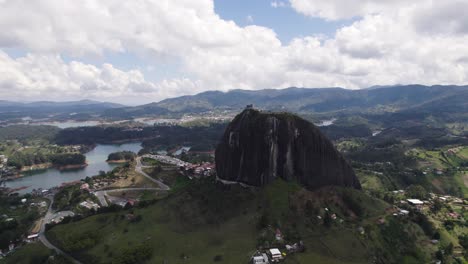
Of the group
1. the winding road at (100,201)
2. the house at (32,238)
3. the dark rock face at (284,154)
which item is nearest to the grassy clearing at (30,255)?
the winding road at (100,201)

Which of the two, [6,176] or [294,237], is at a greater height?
[294,237]

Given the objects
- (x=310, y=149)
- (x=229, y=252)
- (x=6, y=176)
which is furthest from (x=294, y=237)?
(x=6, y=176)

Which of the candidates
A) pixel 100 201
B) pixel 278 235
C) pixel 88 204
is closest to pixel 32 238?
pixel 88 204

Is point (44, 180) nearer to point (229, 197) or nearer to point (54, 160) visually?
point (54, 160)

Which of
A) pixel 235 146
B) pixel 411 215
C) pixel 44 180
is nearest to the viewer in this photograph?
pixel 411 215

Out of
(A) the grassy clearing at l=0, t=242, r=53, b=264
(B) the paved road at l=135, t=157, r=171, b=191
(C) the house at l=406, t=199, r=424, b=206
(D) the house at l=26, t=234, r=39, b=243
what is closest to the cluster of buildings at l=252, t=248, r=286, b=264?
(A) the grassy clearing at l=0, t=242, r=53, b=264

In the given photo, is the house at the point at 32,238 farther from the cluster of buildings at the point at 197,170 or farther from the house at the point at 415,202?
the house at the point at 415,202
